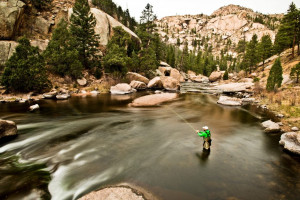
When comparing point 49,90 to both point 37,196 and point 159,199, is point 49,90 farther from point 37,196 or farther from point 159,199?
point 159,199

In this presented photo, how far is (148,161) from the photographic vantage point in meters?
7.54

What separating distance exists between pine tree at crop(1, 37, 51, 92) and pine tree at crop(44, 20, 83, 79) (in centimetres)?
437

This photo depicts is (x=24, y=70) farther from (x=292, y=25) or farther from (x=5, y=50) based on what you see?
(x=292, y=25)

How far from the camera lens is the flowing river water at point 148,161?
559 cm

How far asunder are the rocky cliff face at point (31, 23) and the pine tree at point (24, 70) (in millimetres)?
8042

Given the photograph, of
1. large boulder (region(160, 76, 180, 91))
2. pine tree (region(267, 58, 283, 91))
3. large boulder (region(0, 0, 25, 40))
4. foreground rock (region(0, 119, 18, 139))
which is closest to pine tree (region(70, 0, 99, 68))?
large boulder (region(0, 0, 25, 40))

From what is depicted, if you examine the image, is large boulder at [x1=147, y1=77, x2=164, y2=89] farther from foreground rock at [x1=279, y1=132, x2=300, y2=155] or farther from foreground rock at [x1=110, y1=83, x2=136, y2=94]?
foreground rock at [x1=279, y1=132, x2=300, y2=155]

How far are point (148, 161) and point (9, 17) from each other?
39.2 metres

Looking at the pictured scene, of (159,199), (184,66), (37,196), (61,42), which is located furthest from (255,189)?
(184,66)

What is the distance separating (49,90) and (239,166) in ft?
95.9

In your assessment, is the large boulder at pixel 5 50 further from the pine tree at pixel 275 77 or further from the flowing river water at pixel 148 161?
the pine tree at pixel 275 77

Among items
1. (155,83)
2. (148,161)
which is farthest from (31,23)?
(148,161)

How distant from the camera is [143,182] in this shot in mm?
5996

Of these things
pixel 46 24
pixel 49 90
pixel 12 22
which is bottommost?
pixel 49 90
